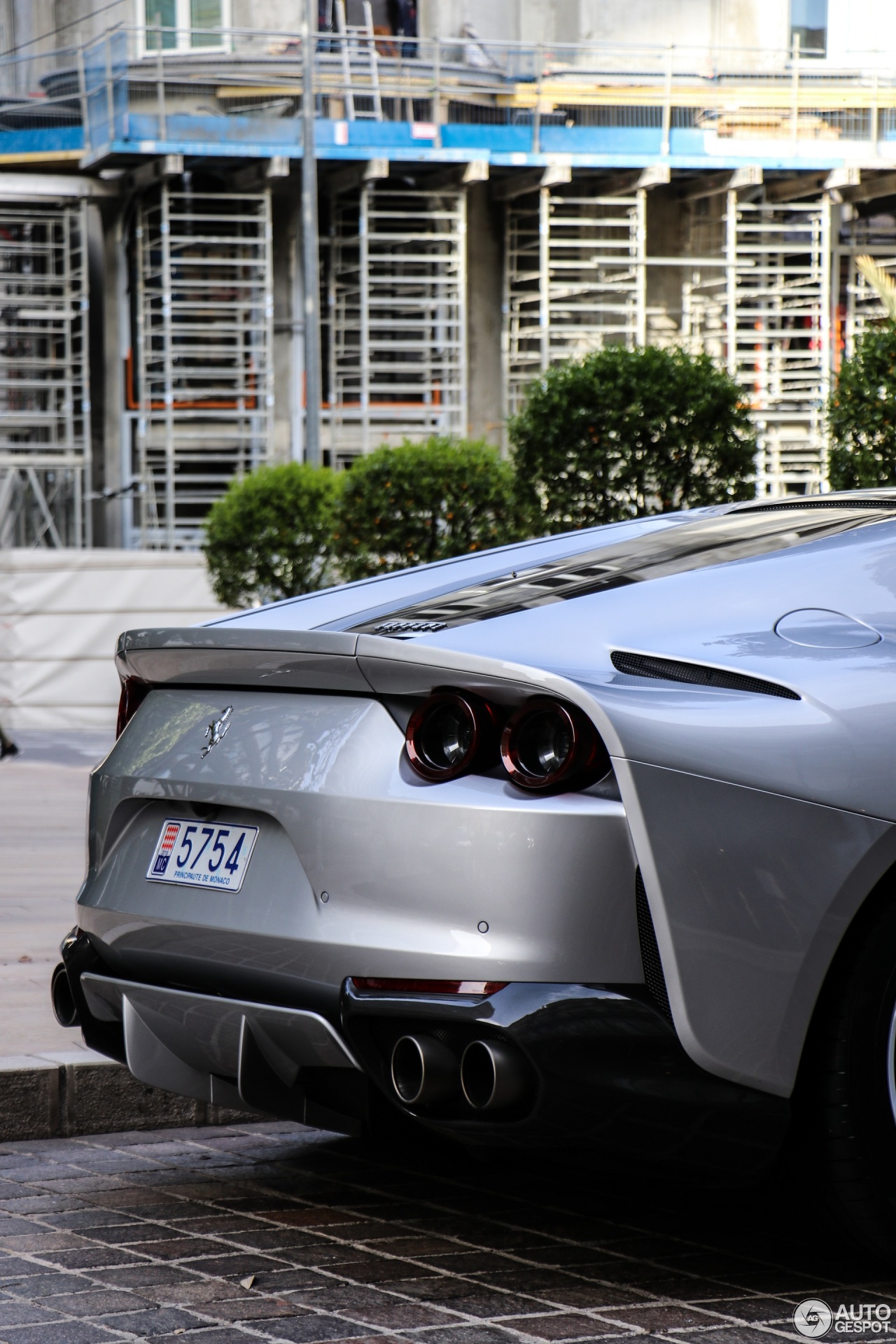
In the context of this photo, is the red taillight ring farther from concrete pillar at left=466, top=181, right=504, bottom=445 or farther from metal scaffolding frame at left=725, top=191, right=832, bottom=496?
concrete pillar at left=466, top=181, right=504, bottom=445

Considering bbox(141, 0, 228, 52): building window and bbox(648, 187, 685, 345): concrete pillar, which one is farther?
bbox(648, 187, 685, 345): concrete pillar

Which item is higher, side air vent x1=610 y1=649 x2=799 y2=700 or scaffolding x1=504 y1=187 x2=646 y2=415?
scaffolding x1=504 y1=187 x2=646 y2=415

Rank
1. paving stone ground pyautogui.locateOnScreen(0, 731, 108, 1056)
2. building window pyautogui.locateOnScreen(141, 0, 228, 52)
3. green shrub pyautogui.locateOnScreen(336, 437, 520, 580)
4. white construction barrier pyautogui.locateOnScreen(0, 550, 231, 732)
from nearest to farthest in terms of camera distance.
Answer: paving stone ground pyautogui.locateOnScreen(0, 731, 108, 1056) → green shrub pyautogui.locateOnScreen(336, 437, 520, 580) → white construction barrier pyautogui.locateOnScreen(0, 550, 231, 732) → building window pyautogui.locateOnScreen(141, 0, 228, 52)

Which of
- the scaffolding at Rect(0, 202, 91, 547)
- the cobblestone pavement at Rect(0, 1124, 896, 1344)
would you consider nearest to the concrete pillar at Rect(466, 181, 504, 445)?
the scaffolding at Rect(0, 202, 91, 547)

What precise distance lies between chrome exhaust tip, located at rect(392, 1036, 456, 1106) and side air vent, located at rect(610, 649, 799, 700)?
709 millimetres

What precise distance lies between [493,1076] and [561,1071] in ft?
0.37

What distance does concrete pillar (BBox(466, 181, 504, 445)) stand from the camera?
32031 mm

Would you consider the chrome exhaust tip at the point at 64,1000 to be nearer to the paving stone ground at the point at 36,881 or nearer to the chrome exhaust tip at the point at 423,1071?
the paving stone ground at the point at 36,881

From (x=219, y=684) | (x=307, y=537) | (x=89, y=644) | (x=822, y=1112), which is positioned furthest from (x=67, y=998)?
(x=89, y=644)

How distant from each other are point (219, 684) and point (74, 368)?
95.4ft

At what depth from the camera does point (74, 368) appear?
31297mm

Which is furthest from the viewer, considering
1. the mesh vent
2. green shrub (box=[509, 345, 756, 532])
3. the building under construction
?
Answer: the building under construction

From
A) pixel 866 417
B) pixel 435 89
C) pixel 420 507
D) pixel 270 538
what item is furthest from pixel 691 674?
pixel 435 89

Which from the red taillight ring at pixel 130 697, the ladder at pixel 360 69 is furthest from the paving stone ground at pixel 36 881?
the ladder at pixel 360 69
